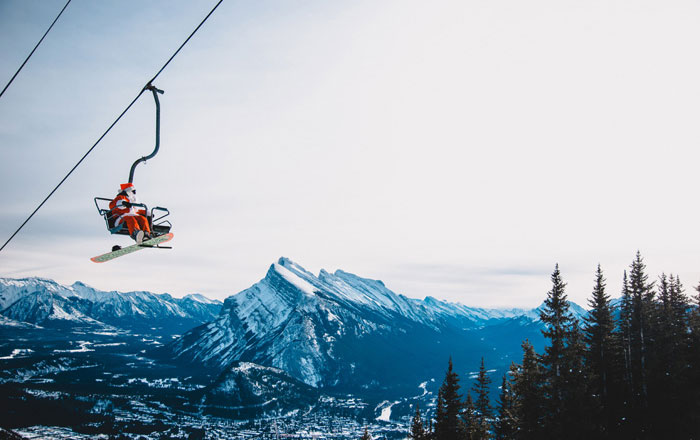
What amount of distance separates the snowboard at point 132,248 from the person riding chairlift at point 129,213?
0.57 meters

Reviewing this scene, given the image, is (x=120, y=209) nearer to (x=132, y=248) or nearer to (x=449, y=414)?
(x=132, y=248)

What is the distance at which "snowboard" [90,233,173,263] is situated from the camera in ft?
51.7

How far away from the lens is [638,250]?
48438 mm

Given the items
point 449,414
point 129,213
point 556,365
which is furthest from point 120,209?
point 449,414

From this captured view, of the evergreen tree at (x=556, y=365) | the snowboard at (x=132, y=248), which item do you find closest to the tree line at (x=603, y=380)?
the evergreen tree at (x=556, y=365)

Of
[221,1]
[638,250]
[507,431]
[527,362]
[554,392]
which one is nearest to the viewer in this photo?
[221,1]

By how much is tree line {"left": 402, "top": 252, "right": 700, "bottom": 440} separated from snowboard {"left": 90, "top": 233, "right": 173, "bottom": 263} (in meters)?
29.2

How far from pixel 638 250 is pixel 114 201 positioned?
55.4m

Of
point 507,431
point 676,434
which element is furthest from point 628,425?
point 507,431

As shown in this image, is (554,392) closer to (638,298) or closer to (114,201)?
(638,298)

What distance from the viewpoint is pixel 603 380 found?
4309 centimetres

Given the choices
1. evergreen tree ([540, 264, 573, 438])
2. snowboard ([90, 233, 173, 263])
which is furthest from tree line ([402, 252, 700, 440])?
snowboard ([90, 233, 173, 263])

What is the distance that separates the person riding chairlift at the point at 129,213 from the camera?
1548cm

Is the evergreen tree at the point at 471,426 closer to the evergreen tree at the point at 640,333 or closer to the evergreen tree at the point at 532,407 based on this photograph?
the evergreen tree at the point at 532,407
